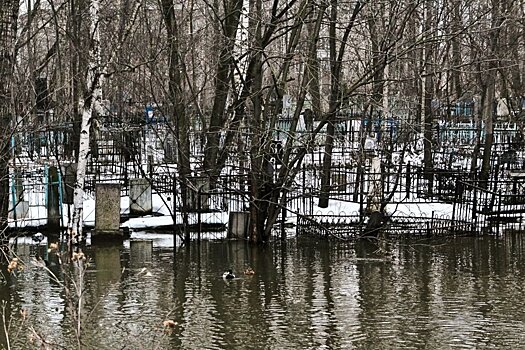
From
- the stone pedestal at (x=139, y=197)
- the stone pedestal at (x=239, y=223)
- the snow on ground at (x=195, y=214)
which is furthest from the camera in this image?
the stone pedestal at (x=139, y=197)

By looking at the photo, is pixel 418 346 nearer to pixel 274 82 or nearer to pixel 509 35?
pixel 274 82

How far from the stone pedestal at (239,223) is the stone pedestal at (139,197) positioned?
2473mm

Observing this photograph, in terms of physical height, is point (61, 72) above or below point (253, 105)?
above

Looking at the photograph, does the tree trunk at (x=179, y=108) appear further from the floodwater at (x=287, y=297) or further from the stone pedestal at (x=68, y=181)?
the stone pedestal at (x=68, y=181)

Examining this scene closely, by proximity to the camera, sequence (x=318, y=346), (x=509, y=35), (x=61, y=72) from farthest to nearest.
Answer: (x=509, y=35) < (x=61, y=72) < (x=318, y=346)

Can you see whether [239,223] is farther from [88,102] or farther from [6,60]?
[6,60]

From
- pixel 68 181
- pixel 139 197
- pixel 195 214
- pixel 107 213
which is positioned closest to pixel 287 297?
pixel 107 213

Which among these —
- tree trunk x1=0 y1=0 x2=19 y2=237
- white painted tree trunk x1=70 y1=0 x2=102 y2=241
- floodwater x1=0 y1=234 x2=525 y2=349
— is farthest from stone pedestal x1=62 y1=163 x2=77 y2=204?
tree trunk x1=0 y1=0 x2=19 y2=237

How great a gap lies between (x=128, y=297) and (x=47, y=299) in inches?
43.1

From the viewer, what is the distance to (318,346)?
900cm

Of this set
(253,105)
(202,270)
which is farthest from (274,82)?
(202,270)

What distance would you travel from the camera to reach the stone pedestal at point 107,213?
15273 mm

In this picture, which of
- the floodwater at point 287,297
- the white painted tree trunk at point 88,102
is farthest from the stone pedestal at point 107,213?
the white painted tree trunk at point 88,102

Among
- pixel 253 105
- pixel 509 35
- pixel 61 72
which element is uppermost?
pixel 509 35
